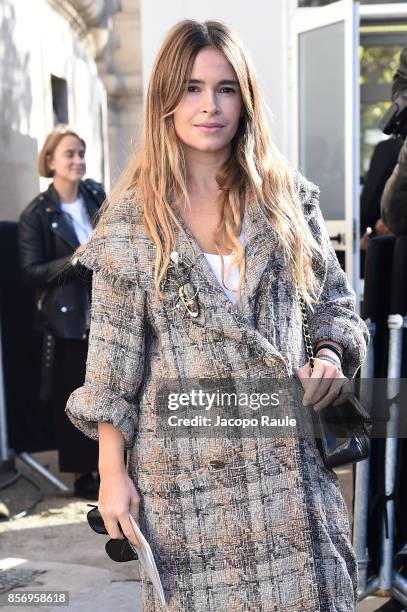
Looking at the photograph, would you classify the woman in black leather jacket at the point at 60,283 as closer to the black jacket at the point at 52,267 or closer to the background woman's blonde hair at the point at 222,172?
the black jacket at the point at 52,267

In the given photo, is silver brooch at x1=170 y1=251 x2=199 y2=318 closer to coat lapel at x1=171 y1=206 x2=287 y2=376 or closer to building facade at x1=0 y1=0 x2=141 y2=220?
coat lapel at x1=171 y1=206 x2=287 y2=376

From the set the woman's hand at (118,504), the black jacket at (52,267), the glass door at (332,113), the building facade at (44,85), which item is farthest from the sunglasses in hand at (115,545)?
the glass door at (332,113)

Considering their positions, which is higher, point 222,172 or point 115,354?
point 222,172

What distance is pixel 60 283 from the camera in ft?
18.5

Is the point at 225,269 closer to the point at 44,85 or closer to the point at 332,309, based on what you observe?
the point at 332,309

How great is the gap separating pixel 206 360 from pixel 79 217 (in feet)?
12.5

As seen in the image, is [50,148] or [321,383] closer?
[321,383]

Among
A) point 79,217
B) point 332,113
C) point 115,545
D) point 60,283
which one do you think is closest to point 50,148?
point 79,217

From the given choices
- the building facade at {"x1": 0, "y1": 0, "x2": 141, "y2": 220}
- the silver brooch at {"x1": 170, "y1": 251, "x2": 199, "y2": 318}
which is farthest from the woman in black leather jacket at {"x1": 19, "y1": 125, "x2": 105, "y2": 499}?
the silver brooch at {"x1": 170, "y1": 251, "x2": 199, "y2": 318}

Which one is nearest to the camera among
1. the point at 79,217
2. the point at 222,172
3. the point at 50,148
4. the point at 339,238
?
the point at 222,172

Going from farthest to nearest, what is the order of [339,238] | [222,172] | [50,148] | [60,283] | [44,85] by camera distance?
[44,85] → [339,238] → [50,148] → [60,283] → [222,172]

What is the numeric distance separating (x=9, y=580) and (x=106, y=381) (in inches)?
95.5

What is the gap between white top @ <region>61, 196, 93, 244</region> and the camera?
5.92 m

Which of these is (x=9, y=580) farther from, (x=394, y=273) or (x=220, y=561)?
(x=220, y=561)
